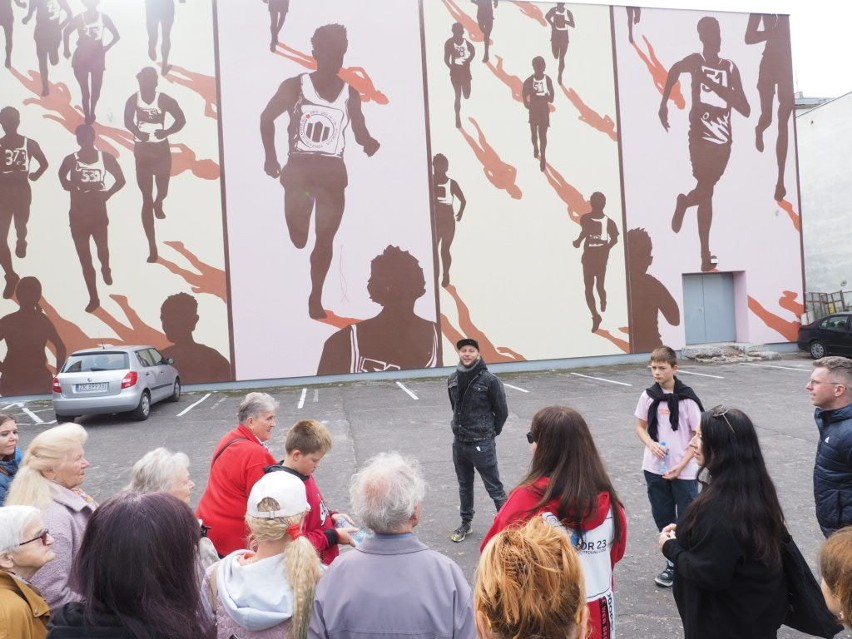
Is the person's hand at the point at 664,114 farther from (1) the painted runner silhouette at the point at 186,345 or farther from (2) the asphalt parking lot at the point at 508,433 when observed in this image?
(1) the painted runner silhouette at the point at 186,345

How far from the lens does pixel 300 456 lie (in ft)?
9.59

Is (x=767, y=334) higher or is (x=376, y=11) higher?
(x=376, y=11)

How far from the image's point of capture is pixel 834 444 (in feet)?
9.41

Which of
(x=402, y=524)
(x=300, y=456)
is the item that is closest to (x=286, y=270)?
(x=300, y=456)

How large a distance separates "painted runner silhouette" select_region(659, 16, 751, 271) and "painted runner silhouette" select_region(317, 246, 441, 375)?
8486mm

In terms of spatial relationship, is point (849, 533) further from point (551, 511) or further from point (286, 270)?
point (286, 270)

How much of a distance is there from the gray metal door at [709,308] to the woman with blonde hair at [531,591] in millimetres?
18696

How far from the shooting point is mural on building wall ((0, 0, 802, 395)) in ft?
49.8

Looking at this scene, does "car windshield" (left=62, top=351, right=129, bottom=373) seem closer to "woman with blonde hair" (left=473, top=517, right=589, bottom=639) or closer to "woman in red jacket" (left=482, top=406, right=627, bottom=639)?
"woman in red jacket" (left=482, top=406, right=627, bottom=639)

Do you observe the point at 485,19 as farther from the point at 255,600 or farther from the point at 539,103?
the point at 255,600

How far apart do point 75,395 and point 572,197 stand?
13854 millimetres

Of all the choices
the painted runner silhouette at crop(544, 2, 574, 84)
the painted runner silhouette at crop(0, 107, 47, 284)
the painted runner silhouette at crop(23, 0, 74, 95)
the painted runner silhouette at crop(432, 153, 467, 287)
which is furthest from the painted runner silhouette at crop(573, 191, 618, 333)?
the painted runner silhouette at crop(23, 0, 74, 95)

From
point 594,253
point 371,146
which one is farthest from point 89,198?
point 594,253

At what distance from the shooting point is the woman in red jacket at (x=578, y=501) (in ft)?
7.60
